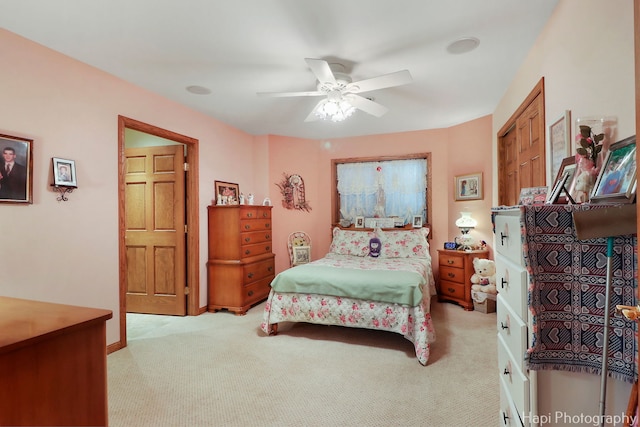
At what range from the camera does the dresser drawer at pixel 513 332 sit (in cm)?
119

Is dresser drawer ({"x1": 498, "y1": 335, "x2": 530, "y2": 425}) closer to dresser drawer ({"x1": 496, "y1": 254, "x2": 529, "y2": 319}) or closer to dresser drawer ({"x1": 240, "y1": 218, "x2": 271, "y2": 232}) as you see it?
dresser drawer ({"x1": 496, "y1": 254, "x2": 529, "y2": 319})

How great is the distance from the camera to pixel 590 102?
5.13ft

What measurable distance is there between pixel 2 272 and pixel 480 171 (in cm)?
498

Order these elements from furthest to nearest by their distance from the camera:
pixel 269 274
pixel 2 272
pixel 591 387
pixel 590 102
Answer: pixel 269 274
pixel 2 272
pixel 590 102
pixel 591 387

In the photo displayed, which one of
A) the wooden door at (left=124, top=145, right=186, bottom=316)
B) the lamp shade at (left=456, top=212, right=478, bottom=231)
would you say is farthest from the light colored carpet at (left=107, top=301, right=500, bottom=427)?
the lamp shade at (left=456, top=212, right=478, bottom=231)

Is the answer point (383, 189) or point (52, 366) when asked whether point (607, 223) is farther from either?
point (383, 189)

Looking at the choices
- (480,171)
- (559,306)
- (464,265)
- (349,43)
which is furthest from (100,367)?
(480,171)

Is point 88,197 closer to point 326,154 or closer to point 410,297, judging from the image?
point 410,297

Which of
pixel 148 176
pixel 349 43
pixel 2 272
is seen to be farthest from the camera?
pixel 148 176

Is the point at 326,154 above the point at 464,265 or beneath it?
above

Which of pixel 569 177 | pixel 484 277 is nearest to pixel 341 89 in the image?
pixel 569 177

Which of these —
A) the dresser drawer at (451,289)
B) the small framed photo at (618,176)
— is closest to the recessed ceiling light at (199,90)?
the small framed photo at (618,176)

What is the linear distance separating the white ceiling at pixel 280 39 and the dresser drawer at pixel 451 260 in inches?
79.7

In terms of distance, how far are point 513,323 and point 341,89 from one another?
2.08 meters
